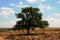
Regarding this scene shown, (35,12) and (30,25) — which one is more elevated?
(35,12)

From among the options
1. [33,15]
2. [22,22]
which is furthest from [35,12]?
[22,22]

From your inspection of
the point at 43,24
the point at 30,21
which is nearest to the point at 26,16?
the point at 30,21

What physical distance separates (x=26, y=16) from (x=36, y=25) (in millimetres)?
4413

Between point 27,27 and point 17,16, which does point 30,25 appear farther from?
point 17,16

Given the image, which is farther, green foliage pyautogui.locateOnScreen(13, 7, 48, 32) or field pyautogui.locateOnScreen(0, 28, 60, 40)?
green foliage pyautogui.locateOnScreen(13, 7, 48, 32)

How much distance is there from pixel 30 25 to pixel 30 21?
1.50 m

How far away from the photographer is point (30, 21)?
65625 millimetres

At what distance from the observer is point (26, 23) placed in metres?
66.1

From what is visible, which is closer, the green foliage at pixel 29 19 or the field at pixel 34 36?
the field at pixel 34 36

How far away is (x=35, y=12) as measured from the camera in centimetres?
6538

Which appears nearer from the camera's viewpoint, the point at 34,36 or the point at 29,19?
the point at 34,36

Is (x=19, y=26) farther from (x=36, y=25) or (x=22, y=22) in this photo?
(x=36, y=25)

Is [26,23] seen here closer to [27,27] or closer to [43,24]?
[27,27]

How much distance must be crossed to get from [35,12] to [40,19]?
295cm
